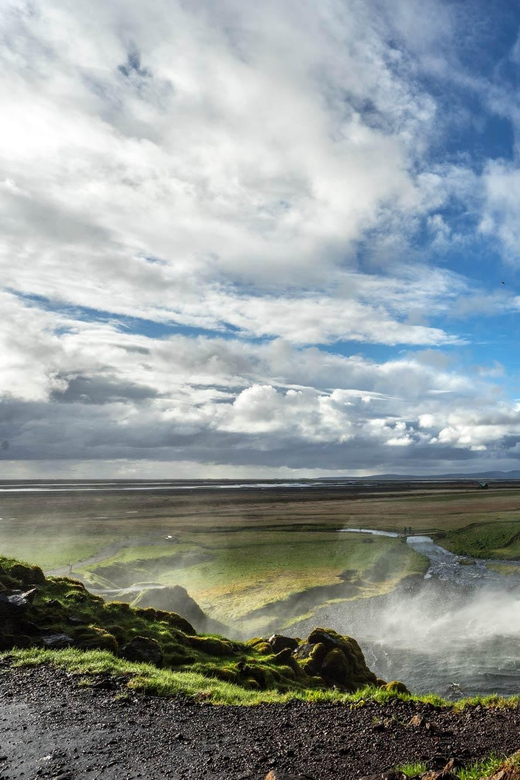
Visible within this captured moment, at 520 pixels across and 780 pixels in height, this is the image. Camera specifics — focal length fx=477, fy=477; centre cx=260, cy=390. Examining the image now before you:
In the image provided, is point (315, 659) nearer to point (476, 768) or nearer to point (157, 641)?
point (157, 641)

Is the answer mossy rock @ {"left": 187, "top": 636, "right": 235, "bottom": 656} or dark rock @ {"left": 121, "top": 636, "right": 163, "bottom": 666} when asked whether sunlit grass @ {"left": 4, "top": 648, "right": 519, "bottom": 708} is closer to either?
dark rock @ {"left": 121, "top": 636, "right": 163, "bottom": 666}

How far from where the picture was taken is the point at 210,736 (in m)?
12.1

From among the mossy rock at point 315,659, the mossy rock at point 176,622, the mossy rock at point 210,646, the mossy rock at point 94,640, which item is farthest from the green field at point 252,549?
the mossy rock at point 94,640

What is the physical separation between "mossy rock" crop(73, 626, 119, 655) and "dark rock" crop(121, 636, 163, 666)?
478 mm

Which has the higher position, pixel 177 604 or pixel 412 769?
pixel 412 769

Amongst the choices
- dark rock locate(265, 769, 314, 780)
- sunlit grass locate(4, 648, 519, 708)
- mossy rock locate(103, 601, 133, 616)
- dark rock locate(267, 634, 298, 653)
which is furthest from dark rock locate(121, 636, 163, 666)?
dark rock locate(265, 769, 314, 780)

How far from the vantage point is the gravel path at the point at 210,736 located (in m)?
10.4

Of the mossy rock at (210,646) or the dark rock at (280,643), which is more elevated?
the mossy rock at (210,646)

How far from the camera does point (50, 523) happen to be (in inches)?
4491

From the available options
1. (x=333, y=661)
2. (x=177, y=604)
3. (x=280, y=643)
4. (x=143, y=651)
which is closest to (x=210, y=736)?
(x=143, y=651)

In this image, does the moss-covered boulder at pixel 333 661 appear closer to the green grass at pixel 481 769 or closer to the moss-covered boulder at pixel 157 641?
the moss-covered boulder at pixel 157 641

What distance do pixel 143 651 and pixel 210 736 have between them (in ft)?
27.4

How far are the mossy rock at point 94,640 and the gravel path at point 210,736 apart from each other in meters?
4.00

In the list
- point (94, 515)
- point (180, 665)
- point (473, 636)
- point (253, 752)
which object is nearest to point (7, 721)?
point (253, 752)
